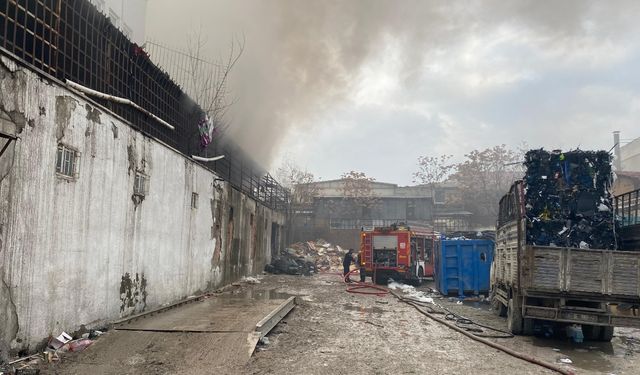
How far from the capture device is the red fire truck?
57.3 feet

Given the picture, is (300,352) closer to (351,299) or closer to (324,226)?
(351,299)

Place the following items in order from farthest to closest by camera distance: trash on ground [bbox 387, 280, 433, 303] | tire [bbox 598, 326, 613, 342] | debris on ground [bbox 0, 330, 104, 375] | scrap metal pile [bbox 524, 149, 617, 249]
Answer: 1. trash on ground [bbox 387, 280, 433, 303]
2. scrap metal pile [bbox 524, 149, 617, 249]
3. tire [bbox 598, 326, 613, 342]
4. debris on ground [bbox 0, 330, 104, 375]

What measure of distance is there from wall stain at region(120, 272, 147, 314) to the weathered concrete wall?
0.02 m

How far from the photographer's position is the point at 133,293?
7.99 metres

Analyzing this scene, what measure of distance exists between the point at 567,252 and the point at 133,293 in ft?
23.8

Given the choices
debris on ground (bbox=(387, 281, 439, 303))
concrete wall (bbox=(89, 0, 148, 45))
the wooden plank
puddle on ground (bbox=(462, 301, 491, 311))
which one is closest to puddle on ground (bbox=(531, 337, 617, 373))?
puddle on ground (bbox=(462, 301, 491, 311))

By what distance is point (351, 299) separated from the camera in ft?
42.6

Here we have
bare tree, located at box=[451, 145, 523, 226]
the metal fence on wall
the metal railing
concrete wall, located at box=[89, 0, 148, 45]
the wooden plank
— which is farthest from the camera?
bare tree, located at box=[451, 145, 523, 226]

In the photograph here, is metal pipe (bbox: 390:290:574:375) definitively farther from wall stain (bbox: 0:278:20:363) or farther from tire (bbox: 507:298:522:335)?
wall stain (bbox: 0:278:20:363)

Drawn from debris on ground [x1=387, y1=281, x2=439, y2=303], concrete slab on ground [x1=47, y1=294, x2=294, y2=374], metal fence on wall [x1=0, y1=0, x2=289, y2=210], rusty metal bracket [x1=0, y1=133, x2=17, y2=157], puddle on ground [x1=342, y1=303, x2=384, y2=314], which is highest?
metal fence on wall [x1=0, y1=0, x2=289, y2=210]

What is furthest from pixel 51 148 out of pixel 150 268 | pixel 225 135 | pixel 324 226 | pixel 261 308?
pixel 324 226

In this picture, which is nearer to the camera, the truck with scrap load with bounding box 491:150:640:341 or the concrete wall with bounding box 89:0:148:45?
the truck with scrap load with bounding box 491:150:640:341

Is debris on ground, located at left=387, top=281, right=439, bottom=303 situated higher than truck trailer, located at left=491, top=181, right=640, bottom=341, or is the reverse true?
truck trailer, located at left=491, top=181, right=640, bottom=341

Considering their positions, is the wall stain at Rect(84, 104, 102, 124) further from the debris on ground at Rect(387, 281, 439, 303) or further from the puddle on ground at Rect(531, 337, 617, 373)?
the debris on ground at Rect(387, 281, 439, 303)
